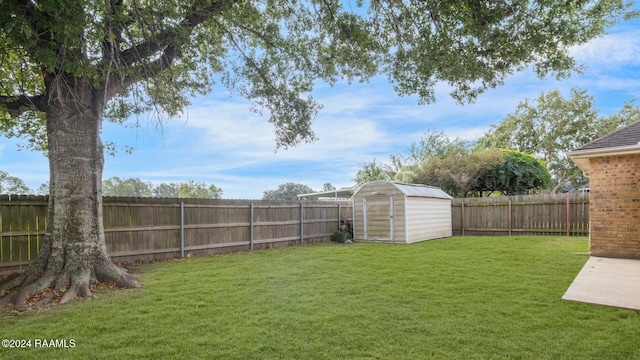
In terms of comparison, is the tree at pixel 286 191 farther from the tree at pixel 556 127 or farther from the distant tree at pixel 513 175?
the distant tree at pixel 513 175

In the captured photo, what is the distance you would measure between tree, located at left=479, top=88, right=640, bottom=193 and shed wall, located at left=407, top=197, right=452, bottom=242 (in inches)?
592

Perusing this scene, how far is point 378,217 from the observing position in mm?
11656

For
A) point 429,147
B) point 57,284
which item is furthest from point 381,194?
point 429,147

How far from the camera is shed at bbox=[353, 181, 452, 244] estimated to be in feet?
36.5

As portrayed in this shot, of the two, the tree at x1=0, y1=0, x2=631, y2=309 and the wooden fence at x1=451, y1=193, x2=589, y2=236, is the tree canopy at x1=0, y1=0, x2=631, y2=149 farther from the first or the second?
the wooden fence at x1=451, y1=193, x2=589, y2=236

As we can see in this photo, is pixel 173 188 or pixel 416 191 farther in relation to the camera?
pixel 173 188

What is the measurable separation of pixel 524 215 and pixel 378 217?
236 inches

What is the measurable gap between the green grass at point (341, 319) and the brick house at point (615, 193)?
77.7 inches

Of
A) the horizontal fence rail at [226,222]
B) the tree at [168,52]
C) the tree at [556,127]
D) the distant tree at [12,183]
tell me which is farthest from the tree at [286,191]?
the tree at [168,52]

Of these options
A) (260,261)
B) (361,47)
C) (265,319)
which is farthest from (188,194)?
(265,319)

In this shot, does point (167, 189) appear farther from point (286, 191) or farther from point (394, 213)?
point (394, 213)

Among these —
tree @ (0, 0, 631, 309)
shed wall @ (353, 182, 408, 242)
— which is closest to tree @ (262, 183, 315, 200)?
shed wall @ (353, 182, 408, 242)

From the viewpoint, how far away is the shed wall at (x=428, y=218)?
1134cm

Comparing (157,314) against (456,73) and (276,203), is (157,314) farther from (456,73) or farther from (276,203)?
(276,203)
